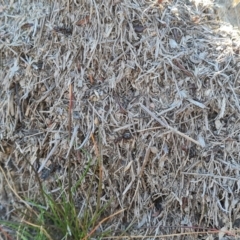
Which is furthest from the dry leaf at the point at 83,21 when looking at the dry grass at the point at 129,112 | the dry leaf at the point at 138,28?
the dry leaf at the point at 138,28

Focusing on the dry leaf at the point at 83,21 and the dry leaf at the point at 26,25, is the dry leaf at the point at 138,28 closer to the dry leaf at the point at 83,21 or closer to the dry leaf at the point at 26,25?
the dry leaf at the point at 83,21

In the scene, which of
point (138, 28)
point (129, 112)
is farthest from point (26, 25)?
point (129, 112)

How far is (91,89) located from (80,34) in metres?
0.23

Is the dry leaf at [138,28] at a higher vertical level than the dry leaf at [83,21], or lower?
higher

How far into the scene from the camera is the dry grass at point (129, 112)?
1.72 meters

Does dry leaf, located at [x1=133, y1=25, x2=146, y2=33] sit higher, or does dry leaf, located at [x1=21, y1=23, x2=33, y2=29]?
dry leaf, located at [x1=133, y1=25, x2=146, y2=33]

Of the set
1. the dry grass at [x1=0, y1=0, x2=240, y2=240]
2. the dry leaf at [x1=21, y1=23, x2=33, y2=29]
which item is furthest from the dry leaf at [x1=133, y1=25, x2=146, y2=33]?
A: the dry leaf at [x1=21, y1=23, x2=33, y2=29]

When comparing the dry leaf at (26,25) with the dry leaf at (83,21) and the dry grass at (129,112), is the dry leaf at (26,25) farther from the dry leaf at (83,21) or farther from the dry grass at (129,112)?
the dry leaf at (83,21)

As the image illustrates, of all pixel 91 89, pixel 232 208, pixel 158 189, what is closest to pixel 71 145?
pixel 91 89

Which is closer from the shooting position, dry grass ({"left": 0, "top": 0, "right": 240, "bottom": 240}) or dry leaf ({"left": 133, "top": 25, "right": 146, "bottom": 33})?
dry grass ({"left": 0, "top": 0, "right": 240, "bottom": 240})

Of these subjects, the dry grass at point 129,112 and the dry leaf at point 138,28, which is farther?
the dry leaf at point 138,28

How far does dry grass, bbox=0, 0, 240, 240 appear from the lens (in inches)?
67.9

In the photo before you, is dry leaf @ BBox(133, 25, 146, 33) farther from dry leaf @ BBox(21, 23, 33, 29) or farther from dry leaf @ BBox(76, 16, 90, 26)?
dry leaf @ BBox(21, 23, 33, 29)

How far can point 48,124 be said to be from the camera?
5.99 ft
